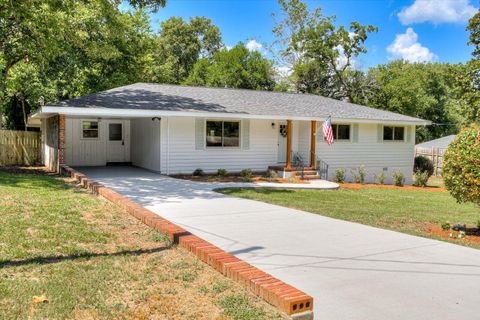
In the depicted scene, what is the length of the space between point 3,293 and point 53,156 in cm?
1341

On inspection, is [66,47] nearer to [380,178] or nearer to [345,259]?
[380,178]

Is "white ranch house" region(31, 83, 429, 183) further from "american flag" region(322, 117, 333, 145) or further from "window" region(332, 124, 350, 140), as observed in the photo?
"american flag" region(322, 117, 333, 145)

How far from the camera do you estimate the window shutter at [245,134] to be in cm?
1738

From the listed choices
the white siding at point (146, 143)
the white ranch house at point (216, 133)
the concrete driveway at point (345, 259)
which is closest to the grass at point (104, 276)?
the concrete driveway at point (345, 259)

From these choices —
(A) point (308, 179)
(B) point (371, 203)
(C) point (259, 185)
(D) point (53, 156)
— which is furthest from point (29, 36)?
(B) point (371, 203)

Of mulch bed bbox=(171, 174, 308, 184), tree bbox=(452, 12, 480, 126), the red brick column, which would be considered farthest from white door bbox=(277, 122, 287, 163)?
tree bbox=(452, 12, 480, 126)

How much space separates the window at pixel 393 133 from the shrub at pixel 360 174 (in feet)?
8.04

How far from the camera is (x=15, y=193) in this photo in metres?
9.34

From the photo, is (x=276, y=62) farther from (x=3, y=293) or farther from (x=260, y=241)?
(x=3, y=293)

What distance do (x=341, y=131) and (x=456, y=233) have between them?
11.8m

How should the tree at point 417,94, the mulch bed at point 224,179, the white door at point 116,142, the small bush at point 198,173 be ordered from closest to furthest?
the mulch bed at point 224,179 < the small bush at point 198,173 < the white door at point 116,142 < the tree at point 417,94

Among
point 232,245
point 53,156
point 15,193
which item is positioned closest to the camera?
point 232,245

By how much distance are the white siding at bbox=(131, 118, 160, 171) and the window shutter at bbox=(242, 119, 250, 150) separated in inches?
143

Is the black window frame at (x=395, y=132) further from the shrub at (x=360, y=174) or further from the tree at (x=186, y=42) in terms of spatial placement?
the tree at (x=186, y=42)
